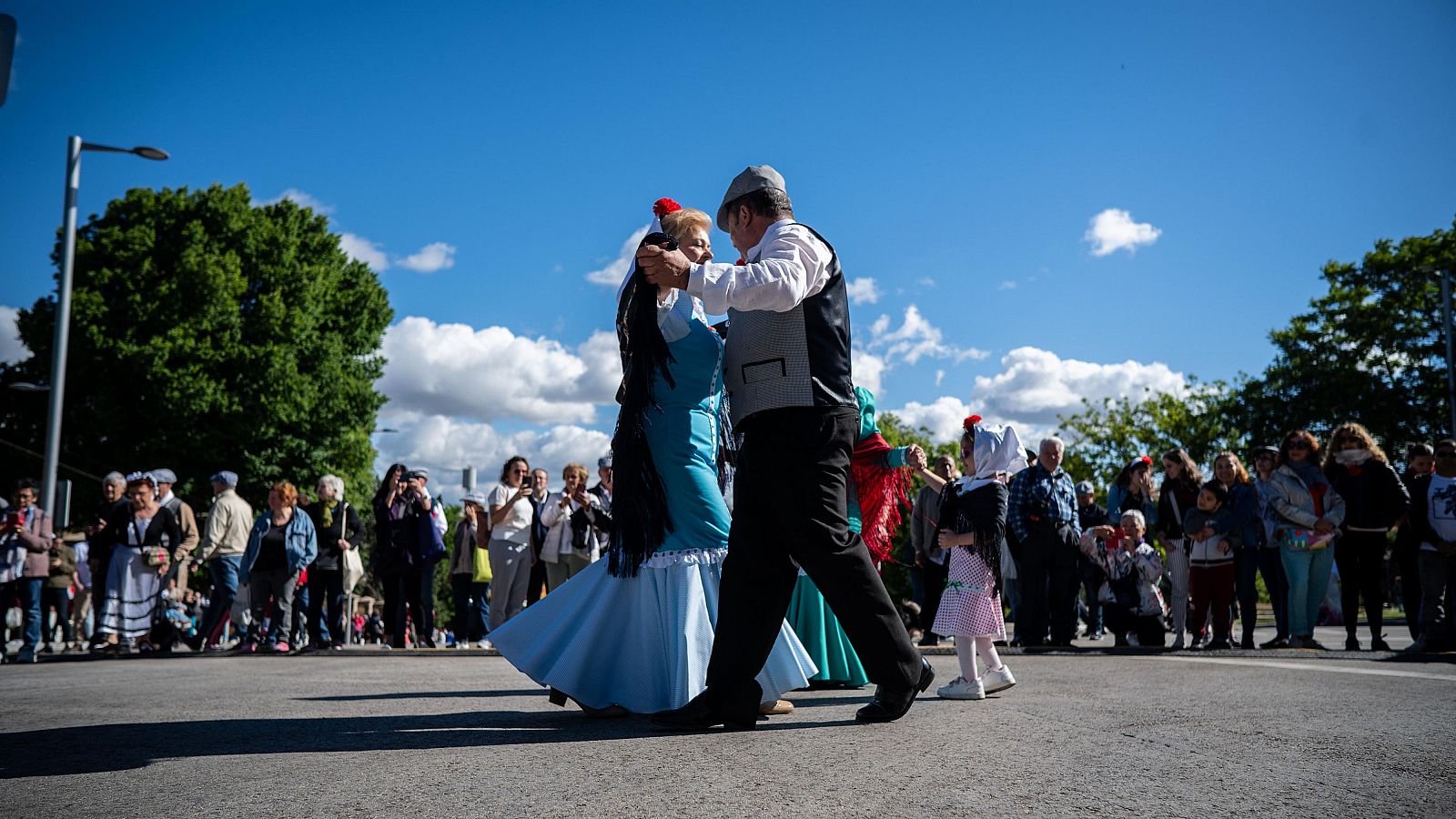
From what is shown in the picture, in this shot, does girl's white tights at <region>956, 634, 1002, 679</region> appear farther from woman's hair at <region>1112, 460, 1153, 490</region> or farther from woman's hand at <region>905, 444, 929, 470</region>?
woman's hair at <region>1112, 460, 1153, 490</region>

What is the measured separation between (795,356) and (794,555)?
0.76 metres

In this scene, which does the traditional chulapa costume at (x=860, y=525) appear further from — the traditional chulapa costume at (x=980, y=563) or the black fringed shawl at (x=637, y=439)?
the black fringed shawl at (x=637, y=439)

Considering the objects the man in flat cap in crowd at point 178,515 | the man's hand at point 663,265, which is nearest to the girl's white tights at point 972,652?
the man's hand at point 663,265

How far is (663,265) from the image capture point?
4.22 metres

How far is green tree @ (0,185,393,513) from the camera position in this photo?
96.9 feet

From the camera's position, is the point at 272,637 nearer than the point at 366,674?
No

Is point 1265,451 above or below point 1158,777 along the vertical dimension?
above

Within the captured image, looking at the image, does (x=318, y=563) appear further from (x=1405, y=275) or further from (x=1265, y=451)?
(x=1405, y=275)

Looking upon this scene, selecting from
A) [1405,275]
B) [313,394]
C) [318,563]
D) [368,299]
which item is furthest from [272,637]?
[1405,275]

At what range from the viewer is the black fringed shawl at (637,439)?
4969mm

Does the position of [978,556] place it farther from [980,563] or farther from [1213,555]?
[1213,555]

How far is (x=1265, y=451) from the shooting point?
12320mm

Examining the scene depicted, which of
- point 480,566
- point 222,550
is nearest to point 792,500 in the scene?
point 480,566

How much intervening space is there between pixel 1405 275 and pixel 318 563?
3745 cm
